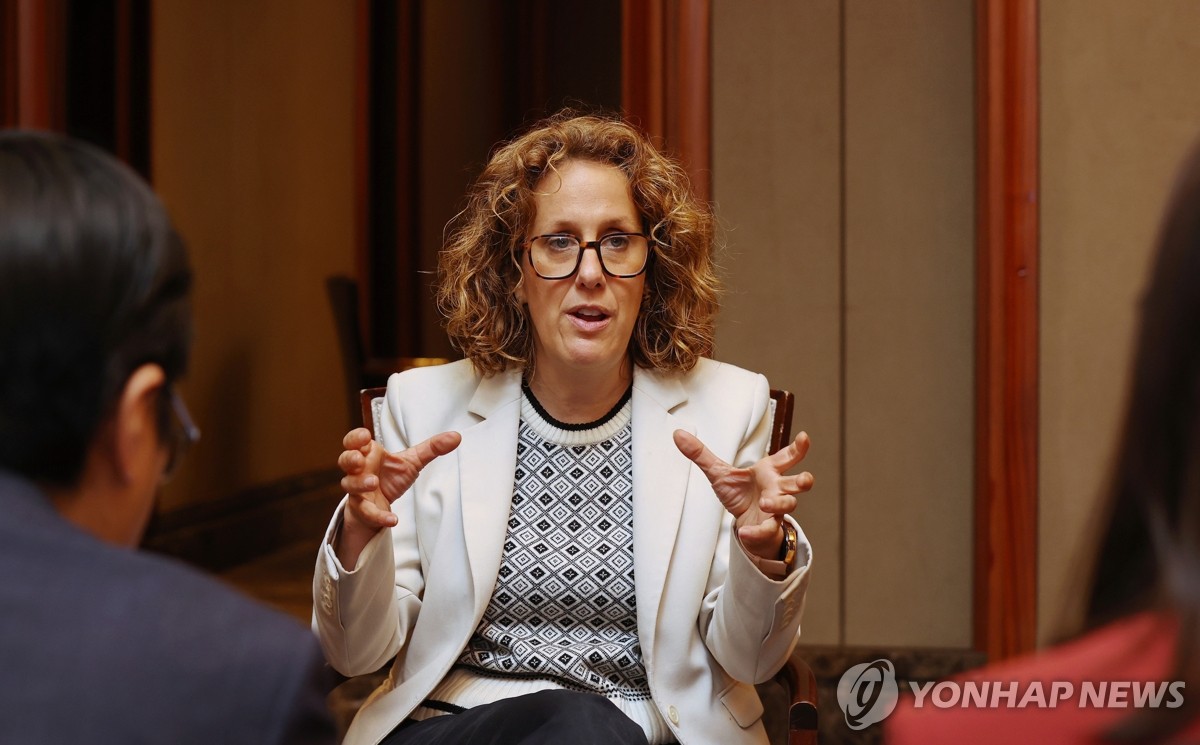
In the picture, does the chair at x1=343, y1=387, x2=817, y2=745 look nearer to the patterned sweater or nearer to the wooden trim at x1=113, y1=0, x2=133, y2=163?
the patterned sweater

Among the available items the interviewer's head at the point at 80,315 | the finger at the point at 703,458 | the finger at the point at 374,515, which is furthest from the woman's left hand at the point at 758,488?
the interviewer's head at the point at 80,315

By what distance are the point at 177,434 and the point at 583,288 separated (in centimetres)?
117

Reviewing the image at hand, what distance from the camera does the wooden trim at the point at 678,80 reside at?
332cm

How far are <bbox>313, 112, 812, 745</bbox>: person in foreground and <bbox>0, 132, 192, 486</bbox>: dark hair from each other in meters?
0.85

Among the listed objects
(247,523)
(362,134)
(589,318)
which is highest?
(362,134)

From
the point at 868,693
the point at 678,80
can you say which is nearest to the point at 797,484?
the point at 868,693

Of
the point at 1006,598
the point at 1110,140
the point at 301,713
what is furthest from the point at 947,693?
the point at 1110,140

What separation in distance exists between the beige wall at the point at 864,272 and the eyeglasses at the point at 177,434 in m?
2.40

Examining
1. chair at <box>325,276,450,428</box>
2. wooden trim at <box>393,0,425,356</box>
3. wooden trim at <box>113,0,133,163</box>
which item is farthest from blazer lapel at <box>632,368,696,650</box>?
wooden trim at <box>393,0,425,356</box>

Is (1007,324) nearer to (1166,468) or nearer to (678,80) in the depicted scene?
(678,80)

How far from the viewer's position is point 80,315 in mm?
916

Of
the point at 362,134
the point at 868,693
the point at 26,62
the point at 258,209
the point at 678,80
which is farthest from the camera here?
the point at 362,134

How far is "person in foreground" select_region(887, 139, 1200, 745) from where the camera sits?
0.75 m

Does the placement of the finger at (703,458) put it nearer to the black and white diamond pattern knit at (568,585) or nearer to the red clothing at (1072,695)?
the black and white diamond pattern knit at (568,585)
